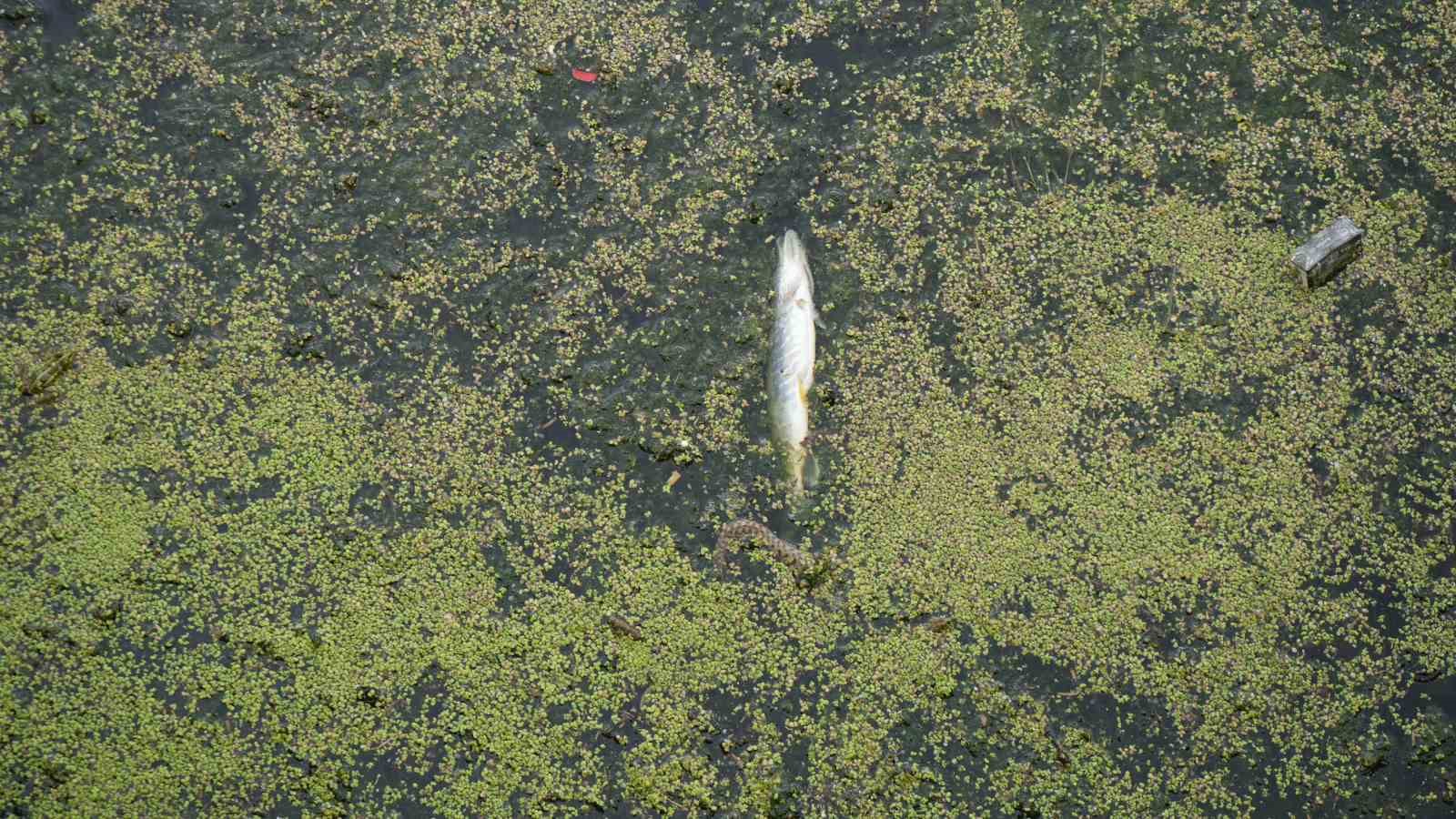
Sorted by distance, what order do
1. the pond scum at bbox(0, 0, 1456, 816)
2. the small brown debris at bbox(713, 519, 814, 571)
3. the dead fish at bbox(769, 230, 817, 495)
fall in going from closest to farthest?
the pond scum at bbox(0, 0, 1456, 816)
the small brown debris at bbox(713, 519, 814, 571)
the dead fish at bbox(769, 230, 817, 495)

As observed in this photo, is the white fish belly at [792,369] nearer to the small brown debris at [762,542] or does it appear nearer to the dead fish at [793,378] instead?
the dead fish at [793,378]

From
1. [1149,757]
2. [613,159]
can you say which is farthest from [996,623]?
[613,159]

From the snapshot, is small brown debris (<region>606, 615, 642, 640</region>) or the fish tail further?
the fish tail

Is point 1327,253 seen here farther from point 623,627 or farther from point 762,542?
point 623,627

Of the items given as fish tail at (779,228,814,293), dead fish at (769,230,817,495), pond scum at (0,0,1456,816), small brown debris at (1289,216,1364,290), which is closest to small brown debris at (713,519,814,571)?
pond scum at (0,0,1456,816)

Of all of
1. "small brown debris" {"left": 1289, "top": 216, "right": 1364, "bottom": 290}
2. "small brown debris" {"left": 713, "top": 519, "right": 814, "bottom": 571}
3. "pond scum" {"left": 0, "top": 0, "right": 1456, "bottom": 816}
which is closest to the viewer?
"pond scum" {"left": 0, "top": 0, "right": 1456, "bottom": 816}

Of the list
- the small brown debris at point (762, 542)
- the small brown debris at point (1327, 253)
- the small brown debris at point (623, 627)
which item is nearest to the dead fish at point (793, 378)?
the small brown debris at point (762, 542)

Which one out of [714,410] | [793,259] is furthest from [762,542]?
[793,259]

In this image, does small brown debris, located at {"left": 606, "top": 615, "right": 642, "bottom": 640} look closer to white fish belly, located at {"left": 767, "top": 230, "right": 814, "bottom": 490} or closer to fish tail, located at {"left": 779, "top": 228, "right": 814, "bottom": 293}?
white fish belly, located at {"left": 767, "top": 230, "right": 814, "bottom": 490}
